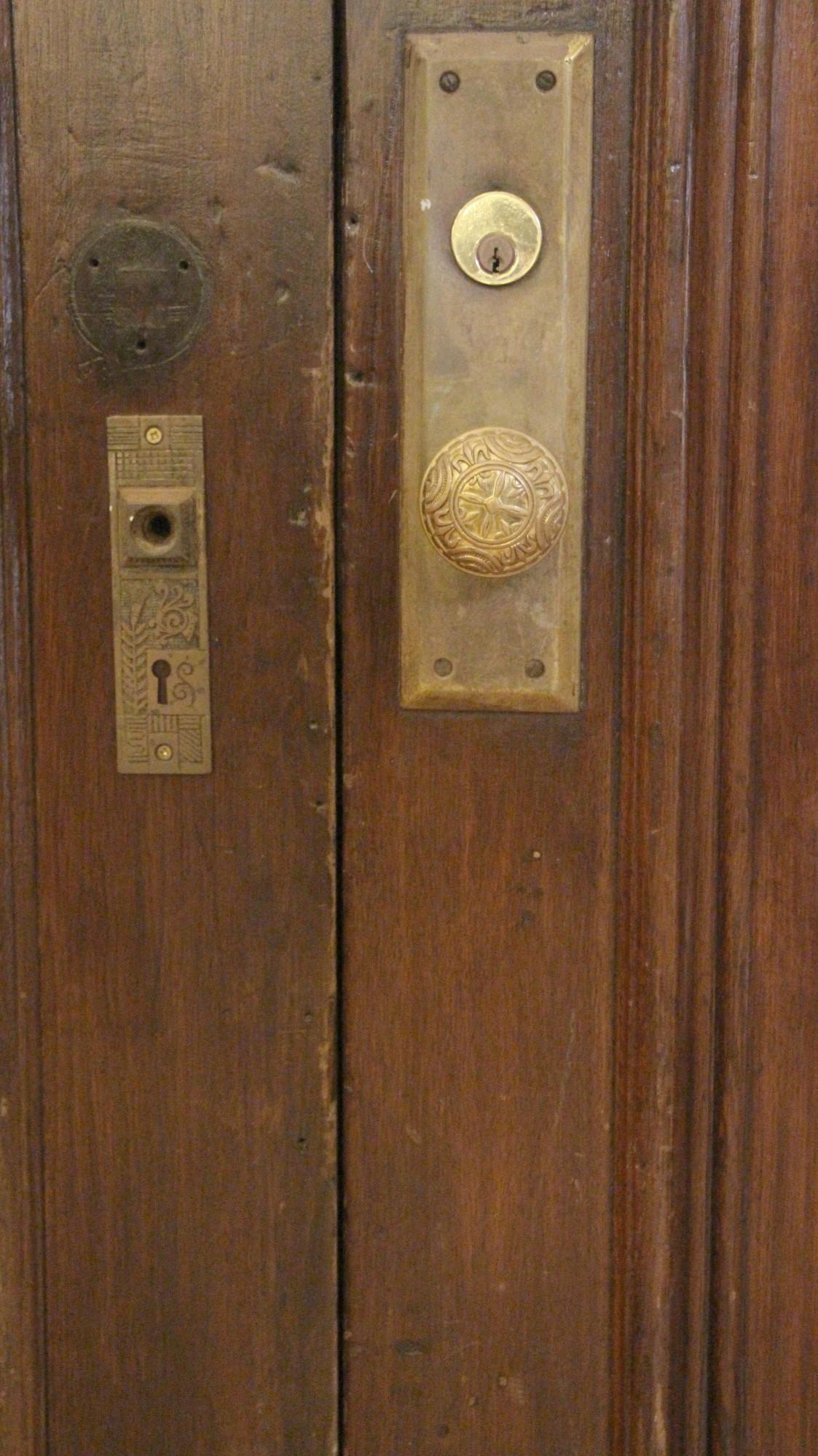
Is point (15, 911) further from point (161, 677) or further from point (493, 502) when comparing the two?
point (493, 502)

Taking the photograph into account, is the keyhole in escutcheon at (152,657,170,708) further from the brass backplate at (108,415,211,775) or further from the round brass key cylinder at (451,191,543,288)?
the round brass key cylinder at (451,191,543,288)

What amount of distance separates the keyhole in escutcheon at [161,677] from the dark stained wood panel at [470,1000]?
9 centimetres

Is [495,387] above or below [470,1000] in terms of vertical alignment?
above

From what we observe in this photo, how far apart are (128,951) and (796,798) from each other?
0.36 meters

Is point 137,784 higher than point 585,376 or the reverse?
the reverse

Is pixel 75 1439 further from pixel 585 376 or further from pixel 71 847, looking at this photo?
pixel 585 376

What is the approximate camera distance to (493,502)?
55 centimetres

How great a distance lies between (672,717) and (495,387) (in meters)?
0.19

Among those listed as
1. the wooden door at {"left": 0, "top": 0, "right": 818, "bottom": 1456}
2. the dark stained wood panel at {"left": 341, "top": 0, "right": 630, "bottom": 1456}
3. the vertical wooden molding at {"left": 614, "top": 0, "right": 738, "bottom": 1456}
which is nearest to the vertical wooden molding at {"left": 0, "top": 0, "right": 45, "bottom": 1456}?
the wooden door at {"left": 0, "top": 0, "right": 818, "bottom": 1456}

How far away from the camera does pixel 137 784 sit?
621 mm

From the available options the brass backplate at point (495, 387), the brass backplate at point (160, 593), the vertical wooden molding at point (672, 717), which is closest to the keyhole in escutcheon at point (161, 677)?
the brass backplate at point (160, 593)

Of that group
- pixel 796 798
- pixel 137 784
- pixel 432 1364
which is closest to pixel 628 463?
pixel 796 798

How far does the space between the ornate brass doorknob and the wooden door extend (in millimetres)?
47

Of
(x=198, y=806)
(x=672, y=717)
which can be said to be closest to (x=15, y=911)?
(x=198, y=806)
